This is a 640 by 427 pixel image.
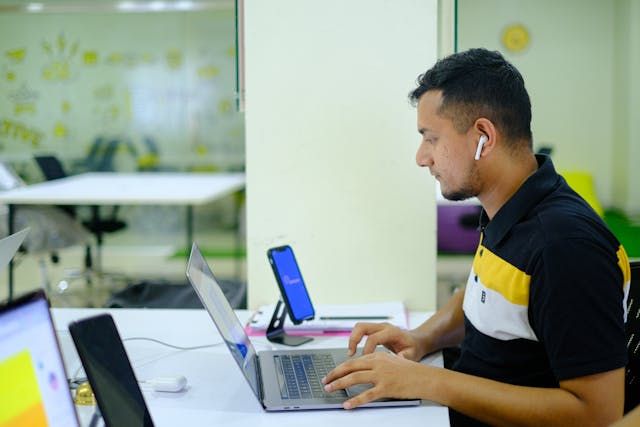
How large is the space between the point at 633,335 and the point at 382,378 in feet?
2.30

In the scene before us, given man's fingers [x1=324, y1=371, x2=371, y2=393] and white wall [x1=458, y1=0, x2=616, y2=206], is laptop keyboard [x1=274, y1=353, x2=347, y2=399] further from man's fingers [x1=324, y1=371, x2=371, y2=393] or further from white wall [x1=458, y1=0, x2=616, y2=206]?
white wall [x1=458, y1=0, x2=616, y2=206]

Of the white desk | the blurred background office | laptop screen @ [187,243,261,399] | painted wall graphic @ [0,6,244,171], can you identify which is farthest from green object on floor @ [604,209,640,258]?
laptop screen @ [187,243,261,399]

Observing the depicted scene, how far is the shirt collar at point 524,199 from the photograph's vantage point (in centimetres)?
150

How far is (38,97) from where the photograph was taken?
6887 millimetres

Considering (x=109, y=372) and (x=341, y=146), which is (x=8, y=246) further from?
(x=341, y=146)

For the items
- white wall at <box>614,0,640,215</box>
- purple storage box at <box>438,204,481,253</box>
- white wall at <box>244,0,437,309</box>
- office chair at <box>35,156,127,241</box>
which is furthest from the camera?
white wall at <box>614,0,640,215</box>

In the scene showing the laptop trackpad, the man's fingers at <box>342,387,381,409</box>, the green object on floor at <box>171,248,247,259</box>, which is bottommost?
the green object on floor at <box>171,248,247,259</box>

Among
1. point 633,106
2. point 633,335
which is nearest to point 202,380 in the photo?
point 633,335

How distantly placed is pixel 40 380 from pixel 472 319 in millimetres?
985

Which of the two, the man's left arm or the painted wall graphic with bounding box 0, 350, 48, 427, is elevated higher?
the painted wall graphic with bounding box 0, 350, 48, 427

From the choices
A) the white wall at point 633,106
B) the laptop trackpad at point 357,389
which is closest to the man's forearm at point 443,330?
the laptop trackpad at point 357,389

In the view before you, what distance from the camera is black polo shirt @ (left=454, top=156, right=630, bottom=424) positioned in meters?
1.29

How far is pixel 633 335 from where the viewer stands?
1.73 m

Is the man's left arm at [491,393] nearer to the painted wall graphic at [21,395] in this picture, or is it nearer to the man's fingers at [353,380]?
the man's fingers at [353,380]
